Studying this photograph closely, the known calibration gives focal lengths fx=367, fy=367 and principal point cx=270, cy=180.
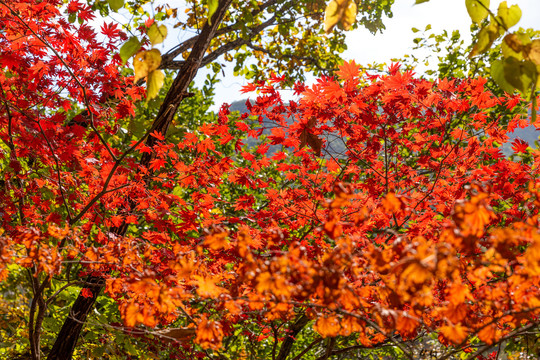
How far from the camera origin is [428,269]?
3.98 ft

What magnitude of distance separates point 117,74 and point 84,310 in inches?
109

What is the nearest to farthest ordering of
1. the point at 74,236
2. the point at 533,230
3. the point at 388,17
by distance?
the point at 533,230 < the point at 74,236 < the point at 388,17

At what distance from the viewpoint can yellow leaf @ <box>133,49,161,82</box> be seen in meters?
0.97

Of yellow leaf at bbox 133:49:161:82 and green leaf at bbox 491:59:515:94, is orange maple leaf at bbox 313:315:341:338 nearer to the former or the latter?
green leaf at bbox 491:59:515:94

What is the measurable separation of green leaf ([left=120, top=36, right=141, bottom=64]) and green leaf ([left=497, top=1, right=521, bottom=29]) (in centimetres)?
96

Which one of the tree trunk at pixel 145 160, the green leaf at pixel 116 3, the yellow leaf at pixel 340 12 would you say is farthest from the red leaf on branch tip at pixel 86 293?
the yellow leaf at pixel 340 12

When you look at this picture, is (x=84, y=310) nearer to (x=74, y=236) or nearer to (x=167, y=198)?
(x=167, y=198)

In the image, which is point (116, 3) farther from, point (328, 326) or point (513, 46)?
point (328, 326)

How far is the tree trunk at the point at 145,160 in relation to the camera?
169 inches

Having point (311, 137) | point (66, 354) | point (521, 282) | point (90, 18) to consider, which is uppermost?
point (90, 18)

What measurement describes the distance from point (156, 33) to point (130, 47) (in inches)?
3.4

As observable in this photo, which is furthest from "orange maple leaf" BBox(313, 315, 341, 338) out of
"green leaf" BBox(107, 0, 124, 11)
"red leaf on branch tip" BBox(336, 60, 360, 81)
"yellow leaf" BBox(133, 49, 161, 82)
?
"red leaf on branch tip" BBox(336, 60, 360, 81)

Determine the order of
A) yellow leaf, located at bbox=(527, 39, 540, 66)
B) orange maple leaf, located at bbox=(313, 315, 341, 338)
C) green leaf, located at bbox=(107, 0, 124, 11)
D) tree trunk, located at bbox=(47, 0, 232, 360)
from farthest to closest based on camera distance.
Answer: tree trunk, located at bbox=(47, 0, 232, 360), orange maple leaf, located at bbox=(313, 315, 341, 338), green leaf, located at bbox=(107, 0, 124, 11), yellow leaf, located at bbox=(527, 39, 540, 66)

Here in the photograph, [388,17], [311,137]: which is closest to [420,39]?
[388,17]
